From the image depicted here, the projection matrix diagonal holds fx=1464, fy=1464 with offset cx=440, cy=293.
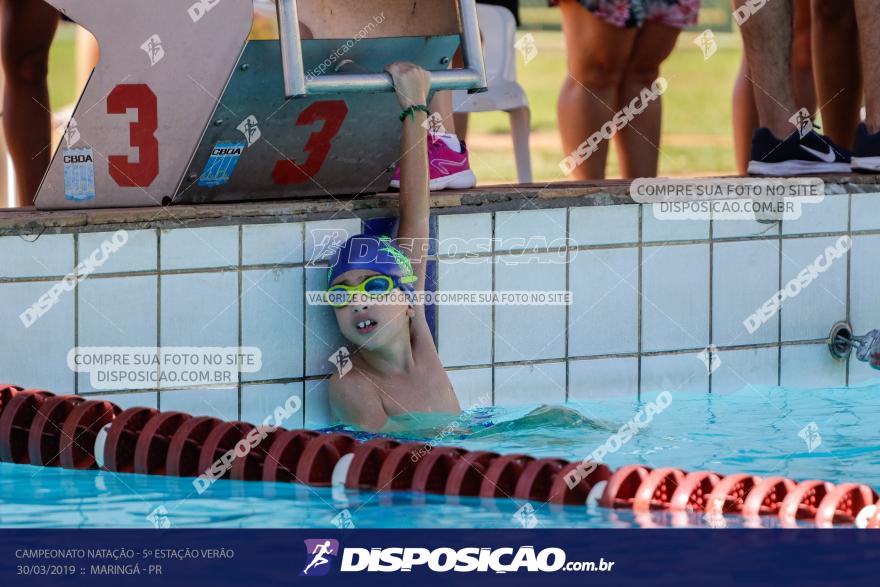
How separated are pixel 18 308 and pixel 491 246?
1403mm

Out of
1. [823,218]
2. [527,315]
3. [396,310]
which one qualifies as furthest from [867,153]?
[396,310]

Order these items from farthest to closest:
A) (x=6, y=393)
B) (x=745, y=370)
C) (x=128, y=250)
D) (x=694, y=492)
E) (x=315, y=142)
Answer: (x=745, y=370) → (x=315, y=142) → (x=128, y=250) → (x=6, y=393) → (x=694, y=492)

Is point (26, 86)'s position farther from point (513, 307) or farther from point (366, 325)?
point (513, 307)

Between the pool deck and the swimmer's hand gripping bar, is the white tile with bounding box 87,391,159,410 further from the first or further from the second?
the swimmer's hand gripping bar

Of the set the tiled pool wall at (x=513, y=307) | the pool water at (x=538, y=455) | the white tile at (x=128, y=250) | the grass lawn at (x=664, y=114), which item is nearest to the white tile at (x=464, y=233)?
the tiled pool wall at (x=513, y=307)

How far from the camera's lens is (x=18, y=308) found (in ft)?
12.1

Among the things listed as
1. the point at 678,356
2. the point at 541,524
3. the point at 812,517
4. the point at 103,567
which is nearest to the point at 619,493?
the point at 541,524

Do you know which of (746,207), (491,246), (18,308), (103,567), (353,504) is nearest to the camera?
(103,567)

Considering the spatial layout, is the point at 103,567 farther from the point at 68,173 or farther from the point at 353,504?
the point at 68,173

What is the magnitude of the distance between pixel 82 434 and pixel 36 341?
11.6 inches

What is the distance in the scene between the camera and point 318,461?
3.46 m

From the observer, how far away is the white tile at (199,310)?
3.88m

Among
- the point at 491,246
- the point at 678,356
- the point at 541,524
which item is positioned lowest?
the point at 541,524

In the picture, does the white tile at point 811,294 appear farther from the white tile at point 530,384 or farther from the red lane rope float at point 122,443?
the red lane rope float at point 122,443
